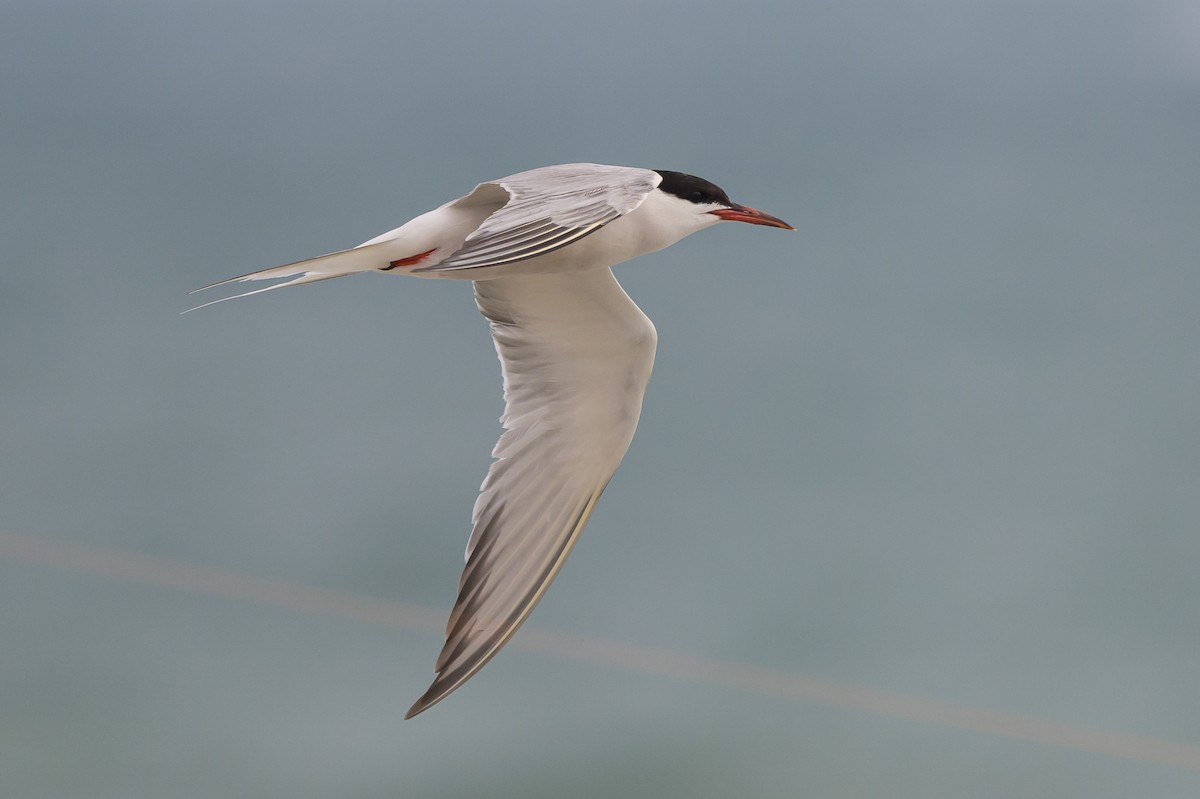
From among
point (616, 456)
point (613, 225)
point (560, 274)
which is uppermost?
point (613, 225)

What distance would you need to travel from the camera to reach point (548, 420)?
10.1ft

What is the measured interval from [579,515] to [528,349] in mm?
391

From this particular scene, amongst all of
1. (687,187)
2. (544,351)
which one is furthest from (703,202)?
(544,351)

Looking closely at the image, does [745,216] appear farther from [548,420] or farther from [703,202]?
[548,420]

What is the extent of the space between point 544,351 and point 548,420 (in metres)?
0.15

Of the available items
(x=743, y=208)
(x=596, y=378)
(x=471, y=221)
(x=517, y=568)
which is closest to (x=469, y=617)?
(x=517, y=568)

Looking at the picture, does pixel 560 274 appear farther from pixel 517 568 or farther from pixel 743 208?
pixel 517 568

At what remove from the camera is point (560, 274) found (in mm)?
2922

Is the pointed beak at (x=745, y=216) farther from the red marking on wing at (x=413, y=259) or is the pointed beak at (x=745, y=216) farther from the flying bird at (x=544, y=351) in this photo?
the red marking on wing at (x=413, y=259)

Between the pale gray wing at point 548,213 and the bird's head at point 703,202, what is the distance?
216 millimetres

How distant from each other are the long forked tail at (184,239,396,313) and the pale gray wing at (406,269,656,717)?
0.42 metres

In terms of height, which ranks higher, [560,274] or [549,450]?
[560,274]

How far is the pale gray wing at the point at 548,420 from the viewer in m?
2.87

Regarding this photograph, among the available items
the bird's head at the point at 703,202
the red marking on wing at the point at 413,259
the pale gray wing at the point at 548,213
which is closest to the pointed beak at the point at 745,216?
the bird's head at the point at 703,202
